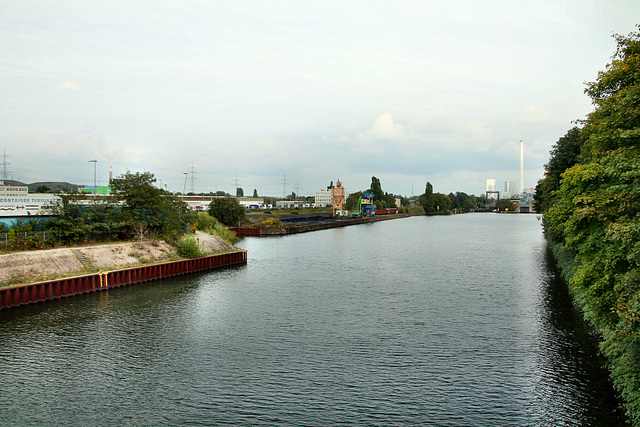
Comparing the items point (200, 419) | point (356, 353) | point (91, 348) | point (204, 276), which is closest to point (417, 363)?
point (356, 353)

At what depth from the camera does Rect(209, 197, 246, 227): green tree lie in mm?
99750

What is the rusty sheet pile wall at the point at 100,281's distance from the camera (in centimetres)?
2970

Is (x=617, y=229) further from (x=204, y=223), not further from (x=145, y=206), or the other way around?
(x=204, y=223)

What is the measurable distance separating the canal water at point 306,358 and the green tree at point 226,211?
204 feet

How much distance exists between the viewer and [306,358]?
67.7 ft

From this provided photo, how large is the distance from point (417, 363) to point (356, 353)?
307 centimetres

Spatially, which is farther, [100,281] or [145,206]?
[145,206]

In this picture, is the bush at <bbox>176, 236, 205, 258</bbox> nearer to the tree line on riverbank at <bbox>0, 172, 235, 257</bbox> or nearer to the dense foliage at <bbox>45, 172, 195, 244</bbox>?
the tree line on riverbank at <bbox>0, 172, 235, 257</bbox>

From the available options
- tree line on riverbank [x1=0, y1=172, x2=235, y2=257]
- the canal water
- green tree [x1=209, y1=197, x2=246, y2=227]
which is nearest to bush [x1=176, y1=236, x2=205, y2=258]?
tree line on riverbank [x1=0, y1=172, x2=235, y2=257]

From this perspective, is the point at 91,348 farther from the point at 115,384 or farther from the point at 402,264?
the point at 402,264

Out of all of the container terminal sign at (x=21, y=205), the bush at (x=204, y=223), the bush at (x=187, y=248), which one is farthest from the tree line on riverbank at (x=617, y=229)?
the bush at (x=204, y=223)

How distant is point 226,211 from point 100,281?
6458 cm

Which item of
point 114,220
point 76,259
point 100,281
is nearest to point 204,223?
point 114,220

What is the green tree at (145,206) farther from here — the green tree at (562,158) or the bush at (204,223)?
the green tree at (562,158)
